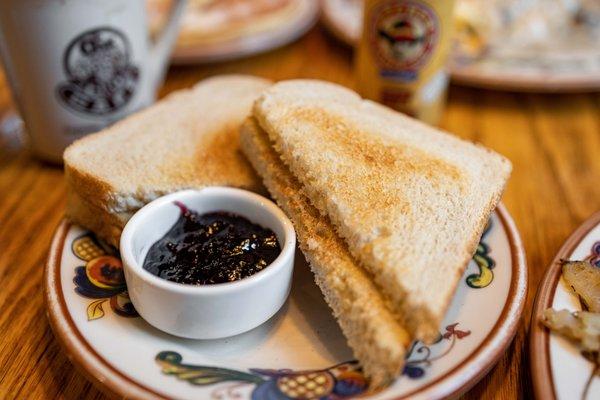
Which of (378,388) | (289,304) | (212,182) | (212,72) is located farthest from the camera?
(212,72)

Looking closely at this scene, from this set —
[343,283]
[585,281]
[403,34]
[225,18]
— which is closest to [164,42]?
[225,18]

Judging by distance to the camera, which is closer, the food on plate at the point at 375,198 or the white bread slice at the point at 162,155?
the food on plate at the point at 375,198

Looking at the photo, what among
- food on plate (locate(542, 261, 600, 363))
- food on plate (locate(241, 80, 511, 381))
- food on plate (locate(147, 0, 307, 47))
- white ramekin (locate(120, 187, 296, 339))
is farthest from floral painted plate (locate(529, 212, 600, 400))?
food on plate (locate(147, 0, 307, 47))

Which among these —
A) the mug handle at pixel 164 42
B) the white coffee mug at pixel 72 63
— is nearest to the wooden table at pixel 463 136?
the white coffee mug at pixel 72 63

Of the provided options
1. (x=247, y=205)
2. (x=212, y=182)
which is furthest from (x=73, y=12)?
(x=247, y=205)

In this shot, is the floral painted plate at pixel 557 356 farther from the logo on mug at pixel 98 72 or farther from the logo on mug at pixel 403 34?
the logo on mug at pixel 98 72

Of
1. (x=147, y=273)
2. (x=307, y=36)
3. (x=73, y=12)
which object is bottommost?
(x=307, y=36)

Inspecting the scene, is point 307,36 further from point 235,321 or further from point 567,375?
point 567,375
